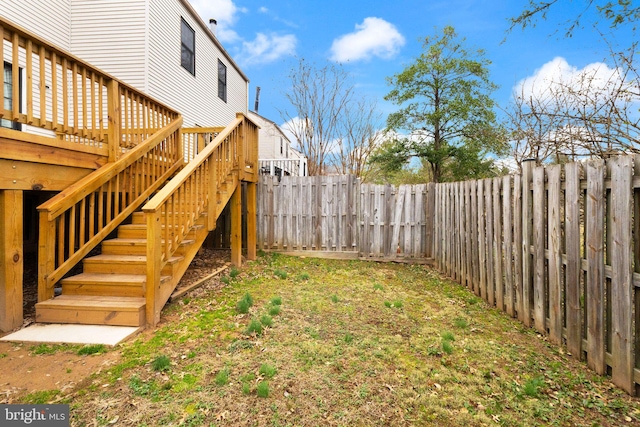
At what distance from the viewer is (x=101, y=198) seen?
3992 mm

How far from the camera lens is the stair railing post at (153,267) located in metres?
3.17

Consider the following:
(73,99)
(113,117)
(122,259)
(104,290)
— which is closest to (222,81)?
(113,117)

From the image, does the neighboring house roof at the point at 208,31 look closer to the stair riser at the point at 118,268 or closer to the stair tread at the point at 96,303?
the stair riser at the point at 118,268

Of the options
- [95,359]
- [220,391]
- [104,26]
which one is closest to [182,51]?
[104,26]

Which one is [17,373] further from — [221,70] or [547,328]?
[221,70]

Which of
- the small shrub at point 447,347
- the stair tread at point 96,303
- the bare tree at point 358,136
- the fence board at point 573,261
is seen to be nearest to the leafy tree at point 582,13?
the fence board at point 573,261

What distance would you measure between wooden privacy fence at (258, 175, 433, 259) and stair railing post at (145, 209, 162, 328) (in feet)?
13.6

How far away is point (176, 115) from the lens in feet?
19.7

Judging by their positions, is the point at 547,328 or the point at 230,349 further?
the point at 547,328

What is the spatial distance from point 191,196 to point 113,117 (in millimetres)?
1646

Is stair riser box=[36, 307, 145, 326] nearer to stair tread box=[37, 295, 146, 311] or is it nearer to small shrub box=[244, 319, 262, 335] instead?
stair tread box=[37, 295, 146, 311]

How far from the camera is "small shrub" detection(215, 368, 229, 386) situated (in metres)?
2.27

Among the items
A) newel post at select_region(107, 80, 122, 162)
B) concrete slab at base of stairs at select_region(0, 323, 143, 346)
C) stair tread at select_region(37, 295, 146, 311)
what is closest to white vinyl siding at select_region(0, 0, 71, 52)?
newel post at select_region(107, 80, 122, 162)

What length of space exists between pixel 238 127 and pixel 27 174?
313 cm
